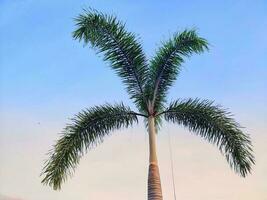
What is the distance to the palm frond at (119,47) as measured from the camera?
14.7m

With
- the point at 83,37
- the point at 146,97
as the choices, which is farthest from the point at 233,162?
the point at 83,37

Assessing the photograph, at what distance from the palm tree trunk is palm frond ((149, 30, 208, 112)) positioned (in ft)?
2.41

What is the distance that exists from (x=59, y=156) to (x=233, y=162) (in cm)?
443

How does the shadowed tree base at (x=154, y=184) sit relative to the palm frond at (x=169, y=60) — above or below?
below

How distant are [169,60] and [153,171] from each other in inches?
123

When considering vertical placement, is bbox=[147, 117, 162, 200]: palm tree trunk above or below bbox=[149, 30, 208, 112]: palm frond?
below

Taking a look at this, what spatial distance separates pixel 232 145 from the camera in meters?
14.0

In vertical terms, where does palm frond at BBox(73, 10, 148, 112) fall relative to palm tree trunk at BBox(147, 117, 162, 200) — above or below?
above

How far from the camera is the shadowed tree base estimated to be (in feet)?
45.1

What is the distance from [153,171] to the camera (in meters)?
14.1

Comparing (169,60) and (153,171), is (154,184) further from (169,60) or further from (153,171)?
(169,60)

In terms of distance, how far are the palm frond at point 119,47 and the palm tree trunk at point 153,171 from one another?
0.71 m

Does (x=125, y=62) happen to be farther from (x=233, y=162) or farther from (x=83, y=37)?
(x=233, y=162)

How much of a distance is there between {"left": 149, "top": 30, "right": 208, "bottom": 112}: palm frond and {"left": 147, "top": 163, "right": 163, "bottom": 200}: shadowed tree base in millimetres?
1706
